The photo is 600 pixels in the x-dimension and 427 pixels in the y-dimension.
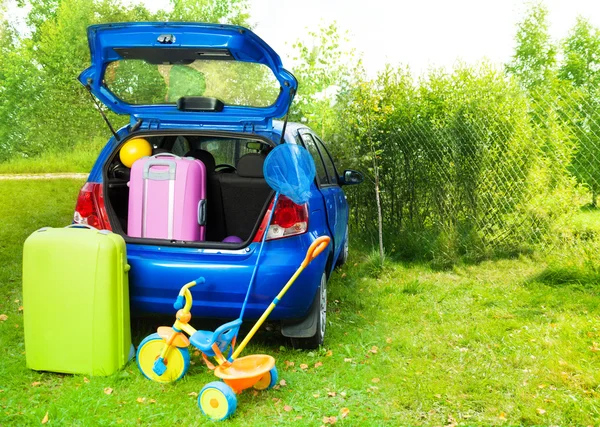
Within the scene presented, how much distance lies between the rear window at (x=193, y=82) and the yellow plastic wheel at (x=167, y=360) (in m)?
1.73

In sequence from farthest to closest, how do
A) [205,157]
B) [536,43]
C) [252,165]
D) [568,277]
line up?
[536,43], [568,277], [205,157], [252,165]

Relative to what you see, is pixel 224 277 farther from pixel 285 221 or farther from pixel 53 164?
pixel 53 164

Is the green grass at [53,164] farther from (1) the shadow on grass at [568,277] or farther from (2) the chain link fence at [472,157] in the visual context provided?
(1) the shadow on grass at [568,277]

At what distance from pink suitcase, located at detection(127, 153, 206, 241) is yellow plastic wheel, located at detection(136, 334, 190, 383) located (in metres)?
0.72

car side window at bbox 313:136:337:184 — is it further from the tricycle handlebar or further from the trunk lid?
the tricycle handlebar

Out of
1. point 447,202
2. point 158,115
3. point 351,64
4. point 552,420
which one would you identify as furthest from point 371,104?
point 552,420

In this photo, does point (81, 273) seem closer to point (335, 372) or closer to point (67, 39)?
point (335, 372)

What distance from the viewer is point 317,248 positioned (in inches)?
151

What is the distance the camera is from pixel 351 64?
8.40 m

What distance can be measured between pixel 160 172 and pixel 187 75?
2.47ft

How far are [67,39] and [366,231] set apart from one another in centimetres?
2460

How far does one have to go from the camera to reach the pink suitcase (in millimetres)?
4266

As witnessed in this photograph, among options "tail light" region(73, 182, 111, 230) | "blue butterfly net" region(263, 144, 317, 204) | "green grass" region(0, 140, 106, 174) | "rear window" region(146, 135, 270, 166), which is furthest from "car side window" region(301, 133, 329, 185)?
"green grass" region(0, 140, 106, 174)

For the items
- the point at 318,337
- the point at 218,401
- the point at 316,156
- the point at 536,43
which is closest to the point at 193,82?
the point at 316,156
